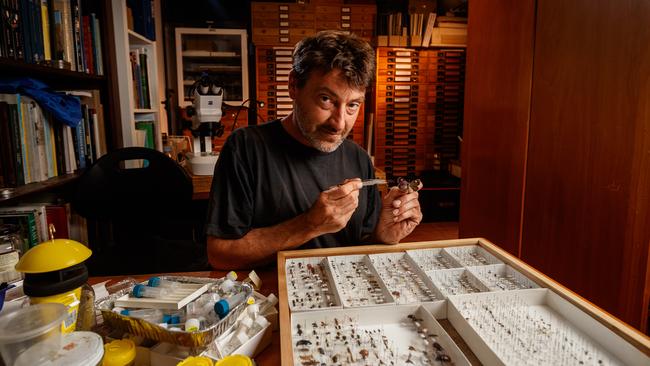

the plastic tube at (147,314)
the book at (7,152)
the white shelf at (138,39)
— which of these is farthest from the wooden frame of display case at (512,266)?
the white shelf at (138,39)

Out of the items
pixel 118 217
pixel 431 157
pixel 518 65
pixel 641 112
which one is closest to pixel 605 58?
pixel 641 112

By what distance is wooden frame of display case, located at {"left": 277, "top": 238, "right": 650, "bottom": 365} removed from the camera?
0.71 metres

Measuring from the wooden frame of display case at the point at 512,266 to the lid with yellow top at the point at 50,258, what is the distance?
1.22 feet

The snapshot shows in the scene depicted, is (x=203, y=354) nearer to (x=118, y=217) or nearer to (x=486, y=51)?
(x=118, y=217)

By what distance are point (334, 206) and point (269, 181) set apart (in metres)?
0.36

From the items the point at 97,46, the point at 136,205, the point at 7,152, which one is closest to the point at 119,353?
the point at 7,152

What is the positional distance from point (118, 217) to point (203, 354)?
1445 mm

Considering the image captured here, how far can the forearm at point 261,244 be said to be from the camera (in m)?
1.21

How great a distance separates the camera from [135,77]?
2.69 meters

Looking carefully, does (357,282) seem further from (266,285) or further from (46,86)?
(46,86)

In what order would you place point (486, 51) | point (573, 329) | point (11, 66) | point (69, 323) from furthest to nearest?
point (486, 51) → point (11, 66) → point (573, 329) → point (69, 323)

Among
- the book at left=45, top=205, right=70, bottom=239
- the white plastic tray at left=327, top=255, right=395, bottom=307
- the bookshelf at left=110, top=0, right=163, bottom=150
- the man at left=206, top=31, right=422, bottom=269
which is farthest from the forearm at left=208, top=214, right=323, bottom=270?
the bookshelf at left=110, top=0, right=163, bottom=150

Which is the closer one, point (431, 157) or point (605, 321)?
point (605, 321)

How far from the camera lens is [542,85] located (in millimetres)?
2035
